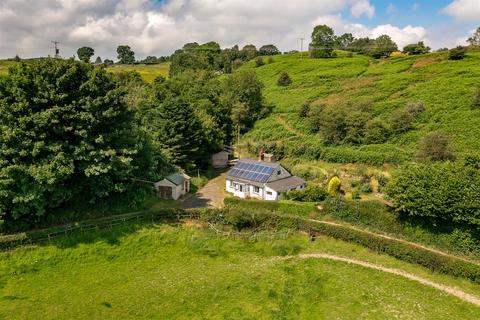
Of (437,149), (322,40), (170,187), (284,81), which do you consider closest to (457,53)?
(284,81)

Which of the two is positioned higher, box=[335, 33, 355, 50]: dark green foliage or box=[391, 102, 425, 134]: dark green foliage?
box=[335, 33, 355, 50]: dark green foliage

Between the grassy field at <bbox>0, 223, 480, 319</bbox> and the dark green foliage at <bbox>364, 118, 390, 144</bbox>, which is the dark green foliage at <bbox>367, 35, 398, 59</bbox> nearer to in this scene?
the dark green foliage at <bbox>364, 118, 390, 144</bbox>

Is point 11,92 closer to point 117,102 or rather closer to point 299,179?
point 117,102

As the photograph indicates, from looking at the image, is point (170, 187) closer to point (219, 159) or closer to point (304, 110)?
point (219, 159)

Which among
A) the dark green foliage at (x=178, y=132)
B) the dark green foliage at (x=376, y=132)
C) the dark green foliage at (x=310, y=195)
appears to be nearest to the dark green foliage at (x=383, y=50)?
the dark green foliage at (x=376, y=132)

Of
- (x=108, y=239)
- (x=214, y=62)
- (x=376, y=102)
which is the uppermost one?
(x=214, y=62)

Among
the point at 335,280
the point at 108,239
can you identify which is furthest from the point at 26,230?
the point at 335,280

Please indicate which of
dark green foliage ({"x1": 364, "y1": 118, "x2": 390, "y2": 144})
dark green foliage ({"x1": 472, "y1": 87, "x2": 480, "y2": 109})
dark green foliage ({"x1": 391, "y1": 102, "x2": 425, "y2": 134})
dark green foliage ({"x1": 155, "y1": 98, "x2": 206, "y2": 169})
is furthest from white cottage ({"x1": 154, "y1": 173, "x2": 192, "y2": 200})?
dark green foliage ({"x1": 472, "y1": 87, "x2": 480, "y2": 109})
